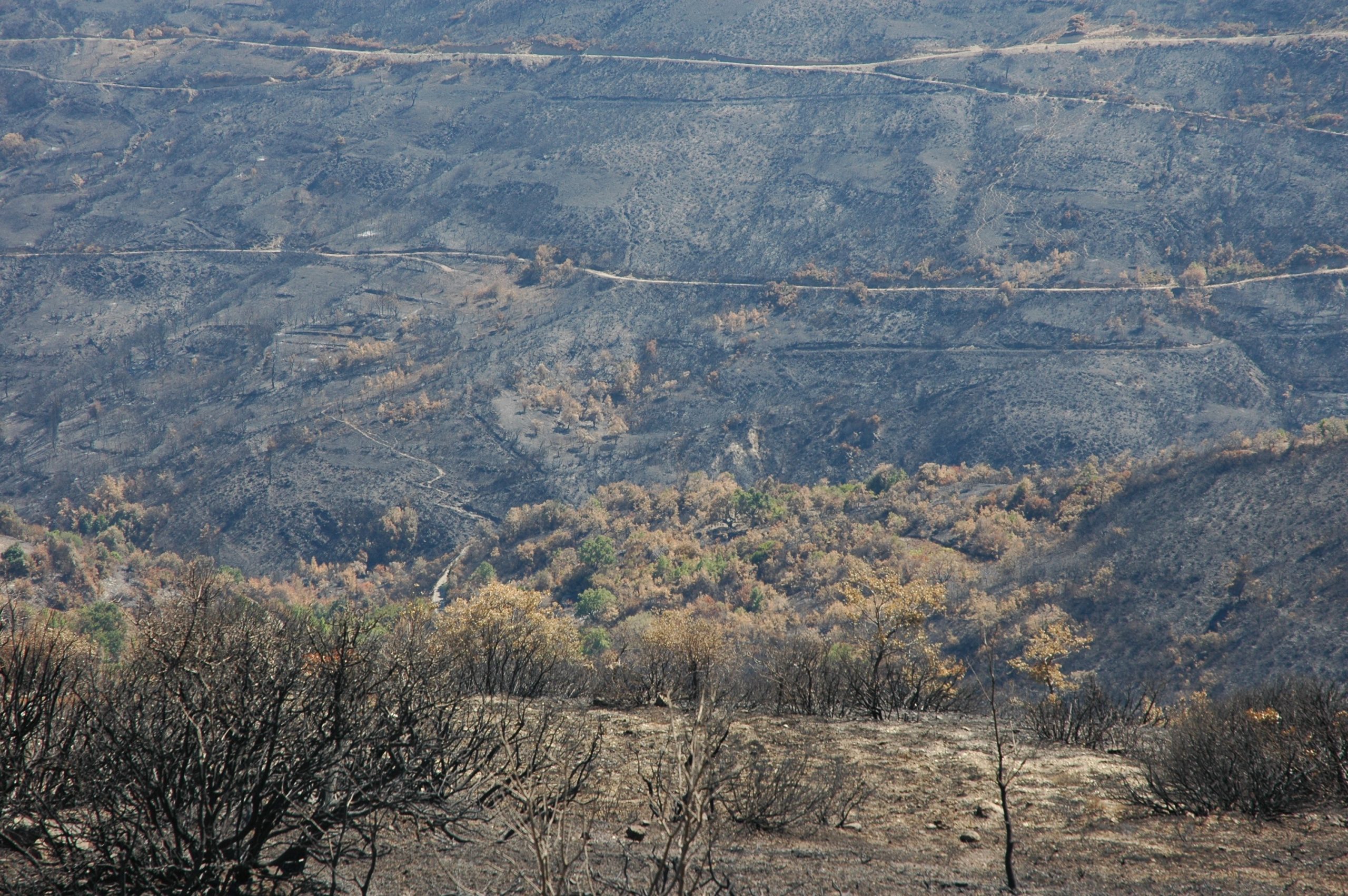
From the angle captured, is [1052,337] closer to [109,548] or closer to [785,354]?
[785,354]

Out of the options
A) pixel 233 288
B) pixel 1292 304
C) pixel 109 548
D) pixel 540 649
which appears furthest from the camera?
pixel 233 288

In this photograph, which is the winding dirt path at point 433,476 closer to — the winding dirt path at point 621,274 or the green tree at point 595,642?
the winding dirt path at point 621,274

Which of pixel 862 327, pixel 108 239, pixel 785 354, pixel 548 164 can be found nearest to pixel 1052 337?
pixel 862 327

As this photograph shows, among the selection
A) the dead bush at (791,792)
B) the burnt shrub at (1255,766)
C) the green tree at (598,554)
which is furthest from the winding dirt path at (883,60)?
the dead bush at (791,792)

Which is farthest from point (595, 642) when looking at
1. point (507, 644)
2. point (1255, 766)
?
point (1255, 766)

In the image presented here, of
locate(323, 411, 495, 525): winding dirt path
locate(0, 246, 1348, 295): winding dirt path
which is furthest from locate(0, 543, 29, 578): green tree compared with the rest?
locate(0, 246, 1348, 295): winding dirt path

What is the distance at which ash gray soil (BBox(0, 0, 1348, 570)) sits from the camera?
87.5 meters

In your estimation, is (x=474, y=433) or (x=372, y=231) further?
(x=372, y=231)

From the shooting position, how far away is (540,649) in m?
33.5

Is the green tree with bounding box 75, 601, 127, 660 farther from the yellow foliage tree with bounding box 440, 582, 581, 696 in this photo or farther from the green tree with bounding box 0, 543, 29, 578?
the yellow foliage tree with bounding box 440, 582, 581, 696

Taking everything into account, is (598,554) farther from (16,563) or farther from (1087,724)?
(1087,724)

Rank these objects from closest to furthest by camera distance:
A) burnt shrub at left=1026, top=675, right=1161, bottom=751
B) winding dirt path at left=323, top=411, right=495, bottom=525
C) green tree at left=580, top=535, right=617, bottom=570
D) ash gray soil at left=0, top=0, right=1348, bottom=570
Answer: burnt shrub at left=1026, top=675, right=1161, bottom=751 < green tree at left=580, top=535, right=617, bottom=570 < winding dirt path at left=323, top=411, right=495, bottom=525 < ash gray soil at left=0, top=0, right=1348, bottom=570

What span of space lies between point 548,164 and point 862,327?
162 feet

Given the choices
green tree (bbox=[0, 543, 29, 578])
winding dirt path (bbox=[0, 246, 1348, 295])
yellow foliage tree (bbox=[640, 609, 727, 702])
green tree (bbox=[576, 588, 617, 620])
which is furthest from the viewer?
winding dirt path (bbox=[0, 246, 1348, 295])
